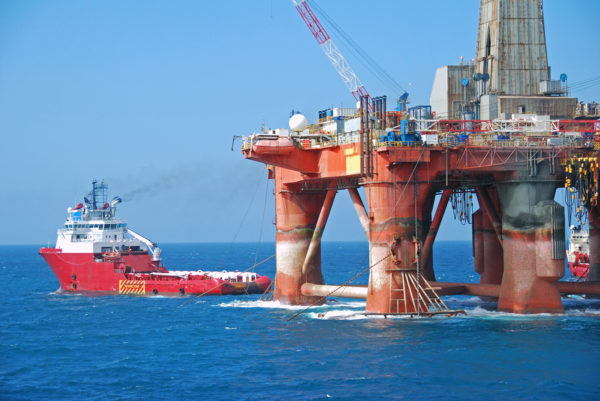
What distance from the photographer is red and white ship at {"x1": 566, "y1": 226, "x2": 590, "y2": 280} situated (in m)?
82.4

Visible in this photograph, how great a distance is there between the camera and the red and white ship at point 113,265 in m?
69.0

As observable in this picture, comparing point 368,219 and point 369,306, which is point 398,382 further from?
point 368,219

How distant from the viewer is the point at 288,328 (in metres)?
44.4

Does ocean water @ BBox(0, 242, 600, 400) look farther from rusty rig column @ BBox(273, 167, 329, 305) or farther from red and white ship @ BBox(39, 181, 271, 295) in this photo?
red and white ship @ BBox(39, 181, 271, 295)

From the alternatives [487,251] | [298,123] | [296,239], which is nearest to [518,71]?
[487,251]

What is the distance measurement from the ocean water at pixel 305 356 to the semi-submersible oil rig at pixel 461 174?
1.88 metres

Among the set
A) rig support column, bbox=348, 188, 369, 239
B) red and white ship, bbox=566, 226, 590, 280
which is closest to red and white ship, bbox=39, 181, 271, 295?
rig support column, bbox=348, 188, 369, 239

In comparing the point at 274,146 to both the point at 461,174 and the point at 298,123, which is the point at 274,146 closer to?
the point at 298,123

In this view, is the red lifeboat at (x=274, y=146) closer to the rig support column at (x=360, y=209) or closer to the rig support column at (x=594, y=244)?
the rig support column at (x=360, y=209)

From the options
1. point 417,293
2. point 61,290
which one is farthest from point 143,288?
point 417,293

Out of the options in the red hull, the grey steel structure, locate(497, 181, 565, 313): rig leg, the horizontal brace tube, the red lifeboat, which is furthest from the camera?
the red hull

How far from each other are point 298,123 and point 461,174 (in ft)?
33.0

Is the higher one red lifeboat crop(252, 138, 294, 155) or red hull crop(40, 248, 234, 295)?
red lifeboat crop(252, 138, 294, 155)

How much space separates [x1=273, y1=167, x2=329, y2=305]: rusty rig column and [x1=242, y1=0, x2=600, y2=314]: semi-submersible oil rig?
69 millimetres
